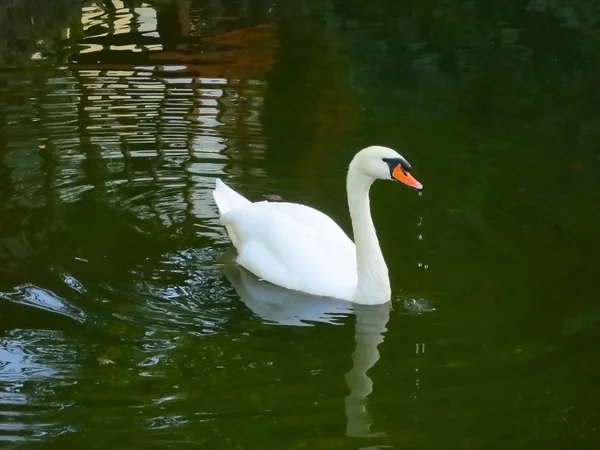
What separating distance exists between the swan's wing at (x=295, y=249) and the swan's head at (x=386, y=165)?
70 cm

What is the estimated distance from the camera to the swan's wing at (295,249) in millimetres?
6859

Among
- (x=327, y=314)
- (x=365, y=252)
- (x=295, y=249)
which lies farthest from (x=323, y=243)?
(x=327, y=314)

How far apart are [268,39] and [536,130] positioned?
189 inches

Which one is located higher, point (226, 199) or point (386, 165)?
point (386, 165)

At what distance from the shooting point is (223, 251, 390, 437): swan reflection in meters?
5.82

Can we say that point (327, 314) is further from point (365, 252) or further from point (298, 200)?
point (298, 200)

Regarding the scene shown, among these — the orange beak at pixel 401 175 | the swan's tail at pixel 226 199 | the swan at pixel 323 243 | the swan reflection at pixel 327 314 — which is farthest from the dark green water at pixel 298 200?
the orange beak at pixel 401 175

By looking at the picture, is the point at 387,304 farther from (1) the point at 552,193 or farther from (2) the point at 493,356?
(1) the point at 552,193

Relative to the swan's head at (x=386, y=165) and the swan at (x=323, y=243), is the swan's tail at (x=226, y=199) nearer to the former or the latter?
the swan at (x=323, y=243)

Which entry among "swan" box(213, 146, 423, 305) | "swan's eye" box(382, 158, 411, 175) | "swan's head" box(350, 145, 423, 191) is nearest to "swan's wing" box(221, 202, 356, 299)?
"swan" box(213, 146, 423, 305)

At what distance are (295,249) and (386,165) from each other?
35.5 inches

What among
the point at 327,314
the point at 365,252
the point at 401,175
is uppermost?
the point at 401,175

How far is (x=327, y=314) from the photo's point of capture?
6.61 m

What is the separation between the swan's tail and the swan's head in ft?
4.55
